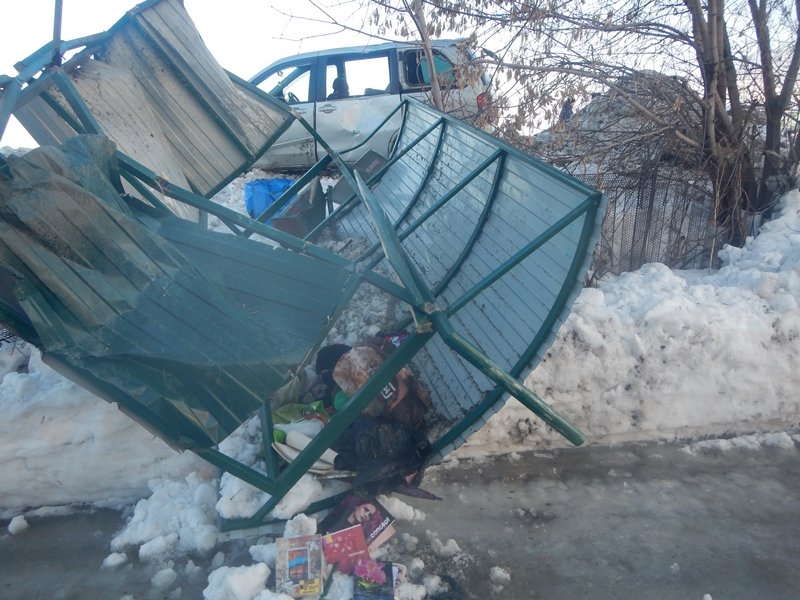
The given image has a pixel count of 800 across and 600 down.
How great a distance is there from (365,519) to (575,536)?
3.21 ft

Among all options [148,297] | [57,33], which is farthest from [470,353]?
[57,33]

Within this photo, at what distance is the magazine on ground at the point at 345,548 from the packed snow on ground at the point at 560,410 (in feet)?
0.20

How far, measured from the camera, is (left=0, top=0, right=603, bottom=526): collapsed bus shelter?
1942 mm

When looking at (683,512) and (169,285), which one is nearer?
(169,285)

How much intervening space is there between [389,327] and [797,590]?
2.62 m

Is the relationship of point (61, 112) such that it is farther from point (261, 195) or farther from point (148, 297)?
point (261, 195)

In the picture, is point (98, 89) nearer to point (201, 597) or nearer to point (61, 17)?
point (61, 17)

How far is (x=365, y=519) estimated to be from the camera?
2.80 metres

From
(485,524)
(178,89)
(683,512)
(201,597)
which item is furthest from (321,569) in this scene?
(178,89)

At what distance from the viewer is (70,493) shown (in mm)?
3162

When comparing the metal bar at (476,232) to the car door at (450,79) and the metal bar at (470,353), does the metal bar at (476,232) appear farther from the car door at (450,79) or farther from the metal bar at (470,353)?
the car door at (450,79)

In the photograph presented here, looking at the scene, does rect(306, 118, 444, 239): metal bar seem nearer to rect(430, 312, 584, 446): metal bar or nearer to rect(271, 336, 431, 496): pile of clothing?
rect(271, 336, 431, 496): pile of clothing

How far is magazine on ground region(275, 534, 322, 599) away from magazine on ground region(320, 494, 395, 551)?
9.0 inches

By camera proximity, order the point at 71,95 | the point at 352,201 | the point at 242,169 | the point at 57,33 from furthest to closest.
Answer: the point at 352,201, the point at 242,169, the point at 71,95, the point at 57,33
